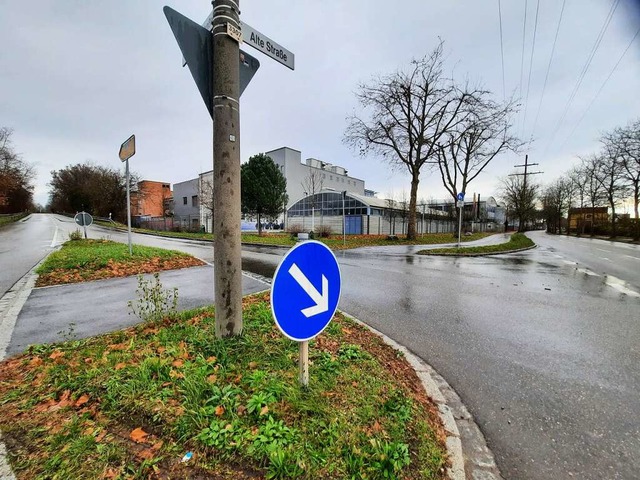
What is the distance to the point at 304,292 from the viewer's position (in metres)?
2.01

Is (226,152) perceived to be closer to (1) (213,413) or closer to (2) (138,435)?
(1) (213,413)

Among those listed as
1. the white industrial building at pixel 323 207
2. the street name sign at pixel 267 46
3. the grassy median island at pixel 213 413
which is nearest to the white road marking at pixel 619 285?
the grassy median island at pixel 213 413

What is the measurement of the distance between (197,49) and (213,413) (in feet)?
10.4

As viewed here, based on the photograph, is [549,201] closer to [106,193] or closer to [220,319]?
[220,319]

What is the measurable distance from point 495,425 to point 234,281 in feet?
9.05

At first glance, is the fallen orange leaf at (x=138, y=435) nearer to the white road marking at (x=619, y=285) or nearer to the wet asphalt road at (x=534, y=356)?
the wet asphalt road at (x=534, y=356)

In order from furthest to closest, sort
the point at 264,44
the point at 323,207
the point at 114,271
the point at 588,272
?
the point at 323,207, the point at 588,272, the point at 114,271, the point at 264,44

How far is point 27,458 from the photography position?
1676 millimetres

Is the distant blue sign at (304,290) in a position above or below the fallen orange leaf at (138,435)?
above

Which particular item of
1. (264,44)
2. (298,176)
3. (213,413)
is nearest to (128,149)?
(264,44)

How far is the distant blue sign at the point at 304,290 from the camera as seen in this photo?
186 centimetres

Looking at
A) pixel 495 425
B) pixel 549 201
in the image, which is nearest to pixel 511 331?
pixel 495 425

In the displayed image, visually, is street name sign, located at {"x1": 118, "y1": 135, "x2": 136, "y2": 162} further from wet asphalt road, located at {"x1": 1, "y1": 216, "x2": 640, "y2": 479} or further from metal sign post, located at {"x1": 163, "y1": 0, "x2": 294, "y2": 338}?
wet asphalt road, located at {"x1": 1, "y1": 216, "x2": 640, "y2": 479}

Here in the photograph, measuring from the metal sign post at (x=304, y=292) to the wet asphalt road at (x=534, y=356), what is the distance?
1720 mm
